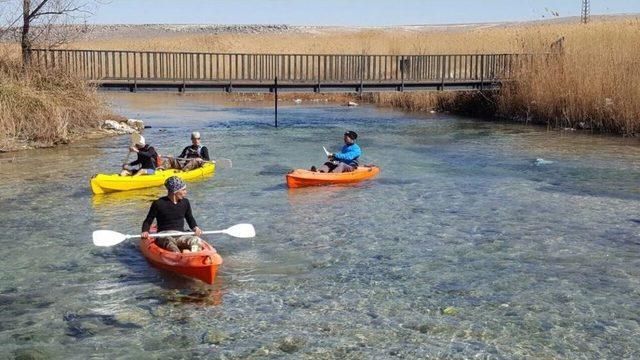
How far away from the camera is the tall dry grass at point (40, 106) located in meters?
19.3

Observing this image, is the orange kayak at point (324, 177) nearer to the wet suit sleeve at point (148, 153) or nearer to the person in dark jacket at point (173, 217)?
the wet suit sleeve at point (148, 153)

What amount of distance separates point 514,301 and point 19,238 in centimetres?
675

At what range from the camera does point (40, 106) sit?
780 inches

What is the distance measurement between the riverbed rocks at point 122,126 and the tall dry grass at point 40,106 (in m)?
0.95

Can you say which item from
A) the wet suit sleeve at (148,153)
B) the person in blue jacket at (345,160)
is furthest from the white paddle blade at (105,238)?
the person in blue jacket at (345,160)

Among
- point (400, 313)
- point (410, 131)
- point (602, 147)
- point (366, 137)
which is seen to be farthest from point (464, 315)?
point (410, 131)

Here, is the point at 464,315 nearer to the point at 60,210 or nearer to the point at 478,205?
the point at 478,205

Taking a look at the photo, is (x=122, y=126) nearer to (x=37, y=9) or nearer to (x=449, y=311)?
(x=37, y=9)

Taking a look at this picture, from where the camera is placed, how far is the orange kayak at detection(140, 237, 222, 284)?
8469 millimetres

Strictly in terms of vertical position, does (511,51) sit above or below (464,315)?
above

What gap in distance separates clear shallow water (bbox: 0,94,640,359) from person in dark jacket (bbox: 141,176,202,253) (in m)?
0.40

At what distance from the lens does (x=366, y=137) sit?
77.7 feet

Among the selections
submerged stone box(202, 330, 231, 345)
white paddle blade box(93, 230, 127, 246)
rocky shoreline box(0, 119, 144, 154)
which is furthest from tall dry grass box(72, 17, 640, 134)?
submerged stone box(202, 330, 231, 345)

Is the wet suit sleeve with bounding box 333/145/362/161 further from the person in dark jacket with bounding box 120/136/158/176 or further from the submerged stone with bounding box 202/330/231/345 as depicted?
the submerged stone with bounding box 202/330/231/345
